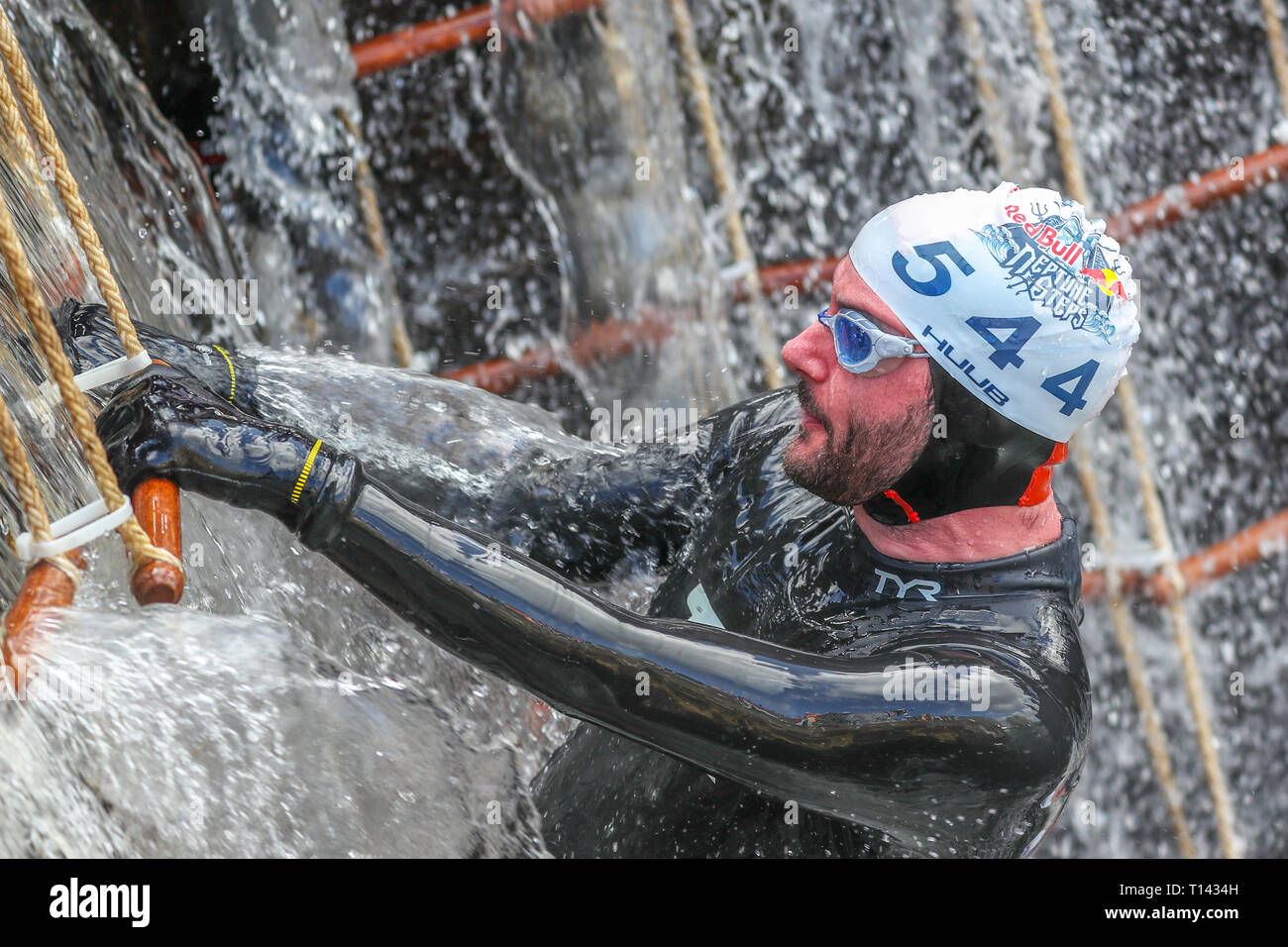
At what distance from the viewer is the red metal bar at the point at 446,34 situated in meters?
3.00

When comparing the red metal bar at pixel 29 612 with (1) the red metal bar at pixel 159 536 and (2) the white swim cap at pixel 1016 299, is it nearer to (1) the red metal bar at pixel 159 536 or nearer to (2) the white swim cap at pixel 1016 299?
(1) the red metal bar at pixel 159 536

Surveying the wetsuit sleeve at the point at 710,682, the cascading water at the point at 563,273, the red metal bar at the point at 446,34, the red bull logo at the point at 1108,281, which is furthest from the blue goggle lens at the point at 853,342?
the red metal bar at the point at 446,34

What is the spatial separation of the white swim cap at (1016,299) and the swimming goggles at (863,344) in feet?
0.07

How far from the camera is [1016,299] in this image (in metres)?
1.37

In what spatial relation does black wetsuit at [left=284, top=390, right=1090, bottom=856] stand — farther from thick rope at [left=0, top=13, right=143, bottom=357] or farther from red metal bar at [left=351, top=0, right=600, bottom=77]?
red metal bar at [left=351, top=0, right=600, bottom=77]

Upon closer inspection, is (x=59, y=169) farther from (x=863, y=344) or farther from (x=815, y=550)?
(x=815, y=550)

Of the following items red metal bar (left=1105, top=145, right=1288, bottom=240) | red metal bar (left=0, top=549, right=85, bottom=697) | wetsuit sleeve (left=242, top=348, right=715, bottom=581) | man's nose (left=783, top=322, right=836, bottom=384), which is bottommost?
red metal bar (left=1105, top=145, right=1288, bottom=240)


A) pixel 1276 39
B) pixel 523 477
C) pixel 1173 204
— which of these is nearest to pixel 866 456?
pixel 523 477

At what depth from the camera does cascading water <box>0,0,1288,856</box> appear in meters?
1.55

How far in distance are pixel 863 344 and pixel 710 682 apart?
0.44 m

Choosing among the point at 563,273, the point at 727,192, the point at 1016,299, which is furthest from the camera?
the point at 563,273

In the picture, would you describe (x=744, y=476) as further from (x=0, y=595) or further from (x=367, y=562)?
(x=0, y=595)

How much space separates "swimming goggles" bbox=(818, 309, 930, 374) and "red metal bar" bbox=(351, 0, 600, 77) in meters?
1.89

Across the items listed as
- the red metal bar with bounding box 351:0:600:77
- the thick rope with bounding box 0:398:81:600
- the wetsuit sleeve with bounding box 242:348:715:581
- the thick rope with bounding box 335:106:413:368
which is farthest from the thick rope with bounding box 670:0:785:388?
the thick rope with bounding box 0:398:81:600
